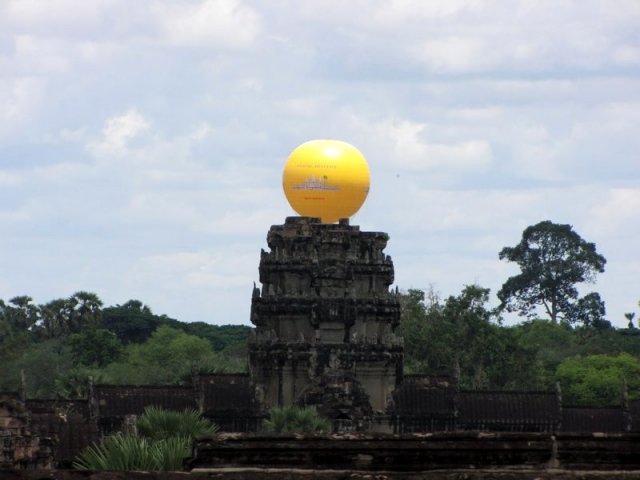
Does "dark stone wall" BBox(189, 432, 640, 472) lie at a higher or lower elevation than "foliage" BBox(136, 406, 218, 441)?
lower

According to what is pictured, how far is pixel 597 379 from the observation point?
432 ft

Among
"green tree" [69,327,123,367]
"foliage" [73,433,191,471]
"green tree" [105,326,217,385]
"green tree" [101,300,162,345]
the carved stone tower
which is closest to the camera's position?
"foliage" [73,433,191,471]

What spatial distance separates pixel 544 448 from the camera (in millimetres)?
23406

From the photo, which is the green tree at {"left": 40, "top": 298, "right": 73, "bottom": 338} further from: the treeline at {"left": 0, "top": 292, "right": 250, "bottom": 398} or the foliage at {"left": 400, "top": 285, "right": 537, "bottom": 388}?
the foliage at {"left": 400, "top": 285, "right": 537, "bottom": 388}

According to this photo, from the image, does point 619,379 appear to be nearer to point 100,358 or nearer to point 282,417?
point 100,358

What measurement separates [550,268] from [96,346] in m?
57.7

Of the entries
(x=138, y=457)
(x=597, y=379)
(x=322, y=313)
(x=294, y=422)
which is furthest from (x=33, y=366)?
(x=138, y=457)

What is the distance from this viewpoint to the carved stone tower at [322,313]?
91188mm

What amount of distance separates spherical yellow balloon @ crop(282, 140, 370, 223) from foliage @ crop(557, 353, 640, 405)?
37899 mm

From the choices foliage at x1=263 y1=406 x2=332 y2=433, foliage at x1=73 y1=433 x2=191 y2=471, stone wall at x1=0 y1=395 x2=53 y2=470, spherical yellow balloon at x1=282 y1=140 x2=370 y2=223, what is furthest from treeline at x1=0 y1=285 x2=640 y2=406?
foliage at x1=73 y1=433 x2=191 y2=471

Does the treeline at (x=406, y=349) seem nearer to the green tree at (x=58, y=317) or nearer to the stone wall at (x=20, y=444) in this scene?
the green tree at (x=58, y=317)

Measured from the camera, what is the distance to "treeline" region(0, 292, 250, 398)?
138m

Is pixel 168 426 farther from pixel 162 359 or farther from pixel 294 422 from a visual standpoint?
pixel 162 359

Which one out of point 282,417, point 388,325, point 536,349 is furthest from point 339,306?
point 536,349
